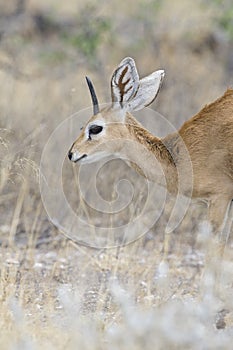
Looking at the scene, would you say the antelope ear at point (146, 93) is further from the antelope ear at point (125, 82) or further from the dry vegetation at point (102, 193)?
the dry vegetation at point (102, 193)

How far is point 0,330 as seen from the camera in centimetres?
494

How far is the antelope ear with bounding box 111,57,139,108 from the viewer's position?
596cm

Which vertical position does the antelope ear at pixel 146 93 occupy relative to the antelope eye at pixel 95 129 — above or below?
above

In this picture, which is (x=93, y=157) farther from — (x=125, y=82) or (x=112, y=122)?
(x=125, y=82)

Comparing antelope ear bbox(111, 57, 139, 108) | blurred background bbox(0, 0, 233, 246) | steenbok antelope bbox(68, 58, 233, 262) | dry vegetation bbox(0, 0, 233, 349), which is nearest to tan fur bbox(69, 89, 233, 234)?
steenbok antelope bbox(68, 58, 233, 262)

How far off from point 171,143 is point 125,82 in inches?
21.9

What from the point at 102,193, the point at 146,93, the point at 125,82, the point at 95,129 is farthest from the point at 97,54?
the point at 125,82

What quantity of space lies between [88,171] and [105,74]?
2.39 metres

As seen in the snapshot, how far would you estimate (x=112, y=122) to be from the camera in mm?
6289

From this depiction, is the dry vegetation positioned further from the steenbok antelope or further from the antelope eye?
the antelope eye

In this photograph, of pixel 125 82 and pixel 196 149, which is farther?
pixel 196 149

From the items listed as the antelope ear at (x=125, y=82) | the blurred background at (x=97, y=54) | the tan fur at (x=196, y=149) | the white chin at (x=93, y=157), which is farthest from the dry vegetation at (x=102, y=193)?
the antelope ear at (x=125, y=82)

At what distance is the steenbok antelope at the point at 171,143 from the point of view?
617 cm

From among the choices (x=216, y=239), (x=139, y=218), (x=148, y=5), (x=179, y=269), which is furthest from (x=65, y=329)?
(x=148, y=5)
